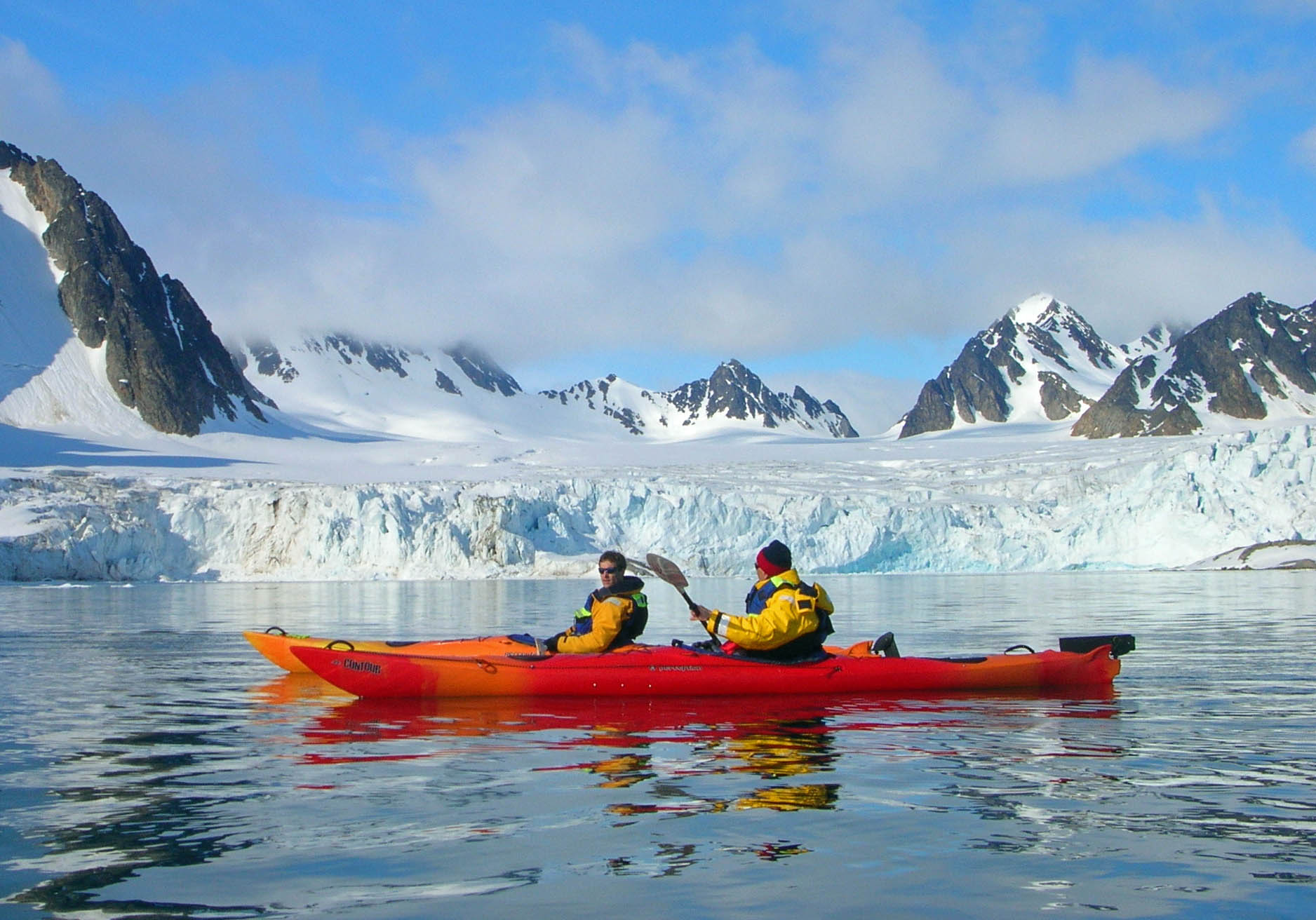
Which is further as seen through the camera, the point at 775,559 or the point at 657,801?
the point at 775,559

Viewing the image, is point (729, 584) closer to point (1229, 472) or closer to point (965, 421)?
point (1229, 472)

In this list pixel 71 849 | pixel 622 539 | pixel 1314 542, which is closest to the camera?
pixel 71 849

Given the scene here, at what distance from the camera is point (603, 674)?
9.02 meters

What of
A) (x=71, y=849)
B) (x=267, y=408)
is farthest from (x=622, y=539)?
(x=267, y=408)

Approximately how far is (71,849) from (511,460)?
62.2 meters

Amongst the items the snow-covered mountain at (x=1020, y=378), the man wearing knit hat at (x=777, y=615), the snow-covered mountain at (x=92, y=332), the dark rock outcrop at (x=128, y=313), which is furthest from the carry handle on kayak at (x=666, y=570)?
the snow-covered mountain at (x=1020, y=378)

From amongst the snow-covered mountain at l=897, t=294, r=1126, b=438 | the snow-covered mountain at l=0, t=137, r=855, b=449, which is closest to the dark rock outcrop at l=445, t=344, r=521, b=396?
the snow-covered mountain at l=897, t=294, r=1126, b=438

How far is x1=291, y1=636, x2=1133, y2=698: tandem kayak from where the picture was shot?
9.04m

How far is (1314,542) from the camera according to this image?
4156 centimetres

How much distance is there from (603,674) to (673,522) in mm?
34623

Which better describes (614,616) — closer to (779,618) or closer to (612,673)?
(612,673)

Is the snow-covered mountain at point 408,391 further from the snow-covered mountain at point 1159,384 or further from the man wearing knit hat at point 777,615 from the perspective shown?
the man wearing knit hat at point 777,615

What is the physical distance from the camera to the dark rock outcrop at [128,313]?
74.9 m

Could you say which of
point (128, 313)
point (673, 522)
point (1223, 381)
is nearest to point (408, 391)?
point (128, 313)
